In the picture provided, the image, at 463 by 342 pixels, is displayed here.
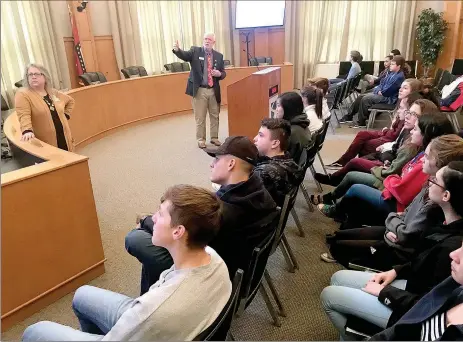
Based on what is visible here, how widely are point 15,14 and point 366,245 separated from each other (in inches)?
272

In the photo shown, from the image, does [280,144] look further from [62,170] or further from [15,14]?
[15,14]

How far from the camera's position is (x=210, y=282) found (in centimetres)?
118

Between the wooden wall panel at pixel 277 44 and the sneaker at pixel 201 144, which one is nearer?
the sneaker at pixel 201 144

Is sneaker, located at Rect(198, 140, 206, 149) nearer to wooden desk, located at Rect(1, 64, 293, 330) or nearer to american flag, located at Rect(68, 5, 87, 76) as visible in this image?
wooden desk, located at Rect(1, 64, 293, 330)

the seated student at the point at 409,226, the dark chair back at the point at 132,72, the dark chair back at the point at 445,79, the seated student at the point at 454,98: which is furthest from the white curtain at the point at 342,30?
the seated student at the point at 409,226

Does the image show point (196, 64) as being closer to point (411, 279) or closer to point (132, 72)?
point (132, 72)

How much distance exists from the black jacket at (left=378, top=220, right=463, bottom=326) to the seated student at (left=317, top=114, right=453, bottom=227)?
2.10 feet

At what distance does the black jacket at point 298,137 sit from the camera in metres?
2.87

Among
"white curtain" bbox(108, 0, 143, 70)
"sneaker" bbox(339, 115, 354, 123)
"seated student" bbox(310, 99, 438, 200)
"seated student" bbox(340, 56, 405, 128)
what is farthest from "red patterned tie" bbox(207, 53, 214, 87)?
"white curtain" bbox(108, 0, 143, 70)

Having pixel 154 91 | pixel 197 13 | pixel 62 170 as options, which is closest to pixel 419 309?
pixel 62 170

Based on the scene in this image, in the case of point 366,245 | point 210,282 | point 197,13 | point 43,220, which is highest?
point 197,13

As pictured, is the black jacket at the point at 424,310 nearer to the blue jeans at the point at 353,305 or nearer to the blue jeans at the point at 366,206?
the blue jeans at the point at 353,305

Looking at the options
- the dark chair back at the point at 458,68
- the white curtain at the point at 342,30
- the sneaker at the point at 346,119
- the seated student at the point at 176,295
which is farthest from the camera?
the white curtain at the point at 342,30

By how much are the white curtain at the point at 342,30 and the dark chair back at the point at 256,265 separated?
8627 mm
